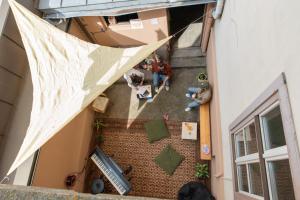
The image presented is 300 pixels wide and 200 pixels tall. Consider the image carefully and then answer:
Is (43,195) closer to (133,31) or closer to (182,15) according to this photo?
(133,31)

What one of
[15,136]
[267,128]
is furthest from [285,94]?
[15,136]

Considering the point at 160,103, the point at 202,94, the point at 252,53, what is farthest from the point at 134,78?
the point at 252,53

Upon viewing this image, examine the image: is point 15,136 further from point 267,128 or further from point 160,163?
point 267,128

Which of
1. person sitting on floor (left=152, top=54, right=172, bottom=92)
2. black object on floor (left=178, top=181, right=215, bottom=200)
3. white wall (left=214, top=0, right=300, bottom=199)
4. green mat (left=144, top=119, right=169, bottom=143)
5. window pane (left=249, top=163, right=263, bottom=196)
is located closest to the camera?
white wall (left=214, top=0, right=300, bottom=199)

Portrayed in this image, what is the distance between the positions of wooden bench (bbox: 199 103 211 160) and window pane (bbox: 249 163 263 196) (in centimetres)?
159

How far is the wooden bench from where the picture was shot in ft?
11.5

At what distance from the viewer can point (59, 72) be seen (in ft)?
8.22

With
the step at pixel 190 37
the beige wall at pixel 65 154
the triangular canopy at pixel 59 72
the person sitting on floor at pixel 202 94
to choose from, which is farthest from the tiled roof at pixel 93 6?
the beige wall at pixel 65 154

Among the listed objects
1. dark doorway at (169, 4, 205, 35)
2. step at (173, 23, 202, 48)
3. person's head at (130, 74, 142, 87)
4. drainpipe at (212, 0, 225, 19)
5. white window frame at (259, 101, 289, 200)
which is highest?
dark doorway at (169, 4, 205, 35)

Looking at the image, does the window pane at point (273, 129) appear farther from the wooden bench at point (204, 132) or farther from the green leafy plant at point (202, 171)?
the green leafy plant at point (202, 171)

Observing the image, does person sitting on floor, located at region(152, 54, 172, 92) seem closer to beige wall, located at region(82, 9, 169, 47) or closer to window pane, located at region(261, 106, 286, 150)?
beige wall, located at region(82, 9, 169, 47)

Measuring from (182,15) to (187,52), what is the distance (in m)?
0.87

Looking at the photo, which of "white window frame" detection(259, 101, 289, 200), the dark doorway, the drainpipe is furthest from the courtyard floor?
"white window frame" detection(259, 101, 289, 200)

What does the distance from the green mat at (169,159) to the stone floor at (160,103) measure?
0.61m
